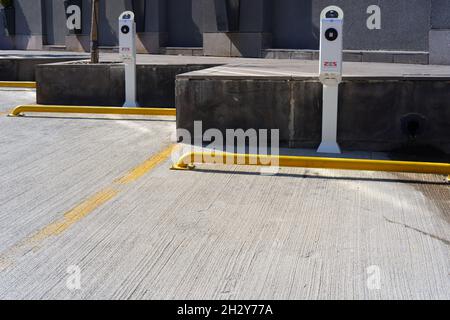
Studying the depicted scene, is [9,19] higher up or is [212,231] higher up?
[9,19]

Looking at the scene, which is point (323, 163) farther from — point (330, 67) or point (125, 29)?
point (125, 29)

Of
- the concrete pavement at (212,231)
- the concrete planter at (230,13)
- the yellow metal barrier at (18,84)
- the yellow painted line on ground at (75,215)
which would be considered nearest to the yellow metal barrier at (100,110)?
the concrete pavement at (212,231)

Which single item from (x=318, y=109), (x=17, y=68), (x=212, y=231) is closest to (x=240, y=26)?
(x=17, y=68)

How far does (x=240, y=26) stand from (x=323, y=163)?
34.3 feet

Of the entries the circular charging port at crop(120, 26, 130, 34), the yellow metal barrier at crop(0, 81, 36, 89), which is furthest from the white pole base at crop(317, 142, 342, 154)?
the yellow metal barrier at crop(0, 81, 36, 89)

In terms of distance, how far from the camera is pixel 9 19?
2177 cm

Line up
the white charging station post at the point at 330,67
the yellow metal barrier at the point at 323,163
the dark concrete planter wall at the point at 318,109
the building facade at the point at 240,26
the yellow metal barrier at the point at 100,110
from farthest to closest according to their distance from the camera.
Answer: the building facade at the point at 240,26, the yellow metal barrier at the point at 100,110, the dark concrete planter wall at the point at 318,109, the white charging station post at the point at 330,67, the yellow metal barrier at the point at 323,163

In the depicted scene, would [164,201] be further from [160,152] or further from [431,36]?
[431,36]

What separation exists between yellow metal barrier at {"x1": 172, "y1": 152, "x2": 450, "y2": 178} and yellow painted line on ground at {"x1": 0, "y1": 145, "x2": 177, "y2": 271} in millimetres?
457

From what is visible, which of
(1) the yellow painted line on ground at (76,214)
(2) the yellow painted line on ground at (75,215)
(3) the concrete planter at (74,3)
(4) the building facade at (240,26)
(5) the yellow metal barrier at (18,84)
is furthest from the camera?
(3) the concrete planter at (74,3)

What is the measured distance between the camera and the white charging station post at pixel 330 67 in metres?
7.61

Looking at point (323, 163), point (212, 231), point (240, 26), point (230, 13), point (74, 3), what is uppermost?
point (74, 3)

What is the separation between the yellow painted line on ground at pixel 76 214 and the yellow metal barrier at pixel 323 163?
1.50 feet

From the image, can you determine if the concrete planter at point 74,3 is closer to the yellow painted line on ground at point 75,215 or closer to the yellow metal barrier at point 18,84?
the yellow metal barrier at point 18,84
